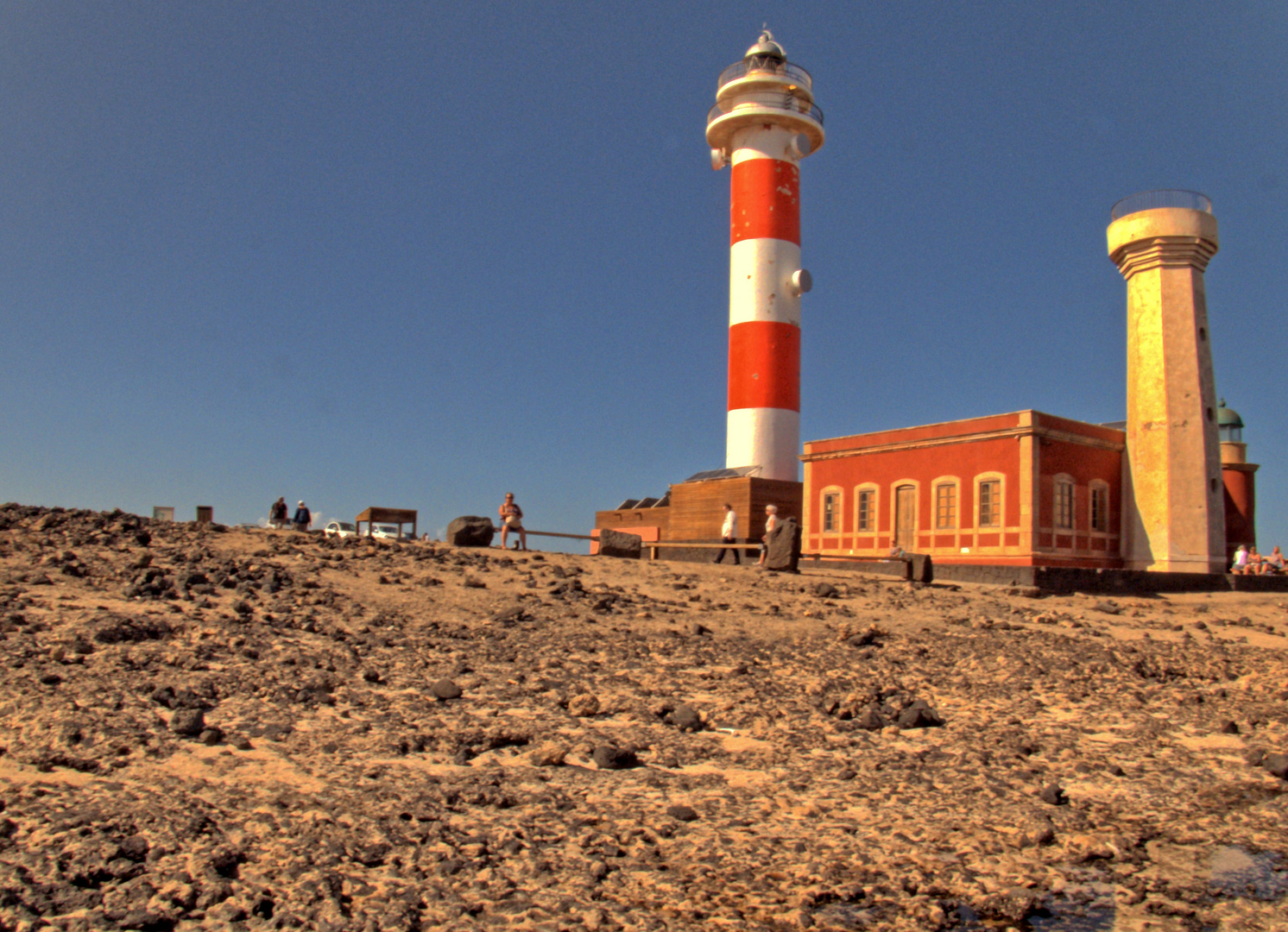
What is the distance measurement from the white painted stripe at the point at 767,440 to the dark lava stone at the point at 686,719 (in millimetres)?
20503

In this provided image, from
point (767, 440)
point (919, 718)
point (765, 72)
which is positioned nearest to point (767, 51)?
point (765, 72)

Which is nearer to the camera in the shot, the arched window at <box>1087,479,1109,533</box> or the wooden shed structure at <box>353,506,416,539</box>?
the wooden shed structure at <box>353,506,416,539</box>

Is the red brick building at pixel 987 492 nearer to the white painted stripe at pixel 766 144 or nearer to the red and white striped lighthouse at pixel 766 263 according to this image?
the red and white striped lighthouse at pixel 766 263

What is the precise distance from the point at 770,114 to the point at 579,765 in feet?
87.1

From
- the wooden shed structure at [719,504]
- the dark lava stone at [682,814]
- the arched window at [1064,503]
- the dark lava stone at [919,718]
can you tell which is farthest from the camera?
the wooden shed structure at [719,504]

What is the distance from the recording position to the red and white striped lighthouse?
27453mm

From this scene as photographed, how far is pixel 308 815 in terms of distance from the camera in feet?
15.3

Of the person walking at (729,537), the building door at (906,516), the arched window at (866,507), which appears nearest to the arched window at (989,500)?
the building door at (906,516)

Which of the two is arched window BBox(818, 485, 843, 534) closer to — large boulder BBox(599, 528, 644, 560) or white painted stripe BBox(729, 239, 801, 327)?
white painted stripe BBox(729, 239, 801, 327)

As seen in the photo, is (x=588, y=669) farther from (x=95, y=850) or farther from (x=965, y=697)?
(x=95, y=850)

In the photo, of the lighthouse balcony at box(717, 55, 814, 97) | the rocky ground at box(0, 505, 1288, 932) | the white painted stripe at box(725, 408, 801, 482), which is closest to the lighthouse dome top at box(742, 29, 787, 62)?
the lighthouse balcony at box(717, 55, 814, 97)

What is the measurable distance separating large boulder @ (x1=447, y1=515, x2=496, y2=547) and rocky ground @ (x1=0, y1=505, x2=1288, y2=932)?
470 centimetres

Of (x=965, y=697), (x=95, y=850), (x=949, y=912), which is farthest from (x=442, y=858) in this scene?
(x=965, y=697)

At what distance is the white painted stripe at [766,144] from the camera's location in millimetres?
28812
